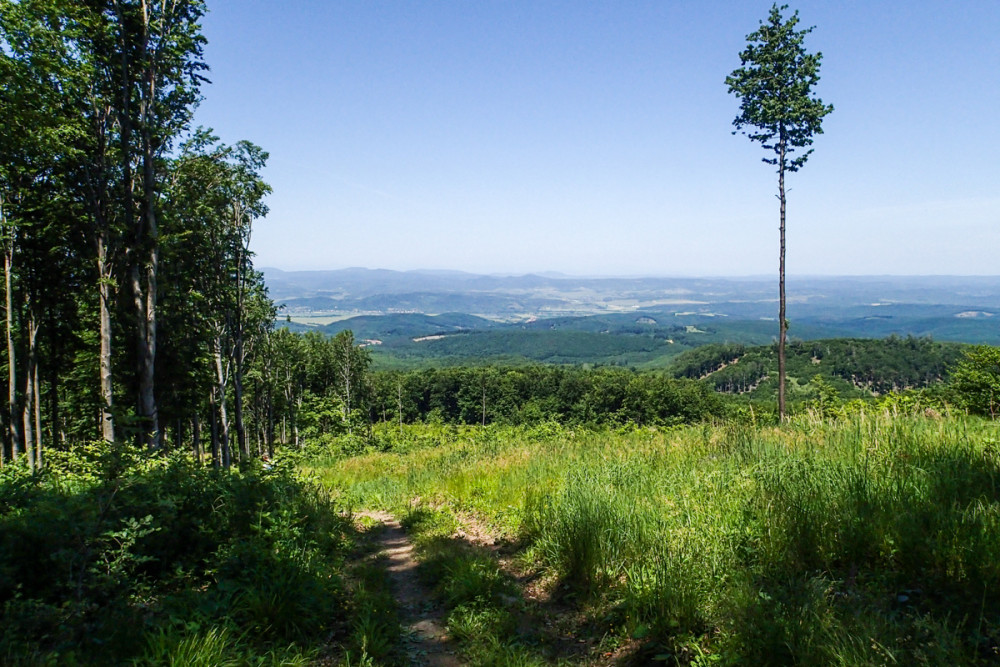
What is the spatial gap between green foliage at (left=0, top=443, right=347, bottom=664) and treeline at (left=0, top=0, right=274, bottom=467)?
3694mm

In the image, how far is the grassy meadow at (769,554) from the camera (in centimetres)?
258

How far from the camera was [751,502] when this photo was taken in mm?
4293

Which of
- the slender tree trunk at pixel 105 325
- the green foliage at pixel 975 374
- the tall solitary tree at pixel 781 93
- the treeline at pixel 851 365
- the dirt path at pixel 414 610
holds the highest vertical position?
the tall solitary tree at pixel 781 93

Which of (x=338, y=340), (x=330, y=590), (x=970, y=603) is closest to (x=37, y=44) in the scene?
(x=330, y=590)

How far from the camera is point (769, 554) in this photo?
3.52 m

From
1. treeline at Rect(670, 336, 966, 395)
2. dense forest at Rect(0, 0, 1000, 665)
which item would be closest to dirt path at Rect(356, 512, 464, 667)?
dense forest at Rect(0, 0, 1000, 665)

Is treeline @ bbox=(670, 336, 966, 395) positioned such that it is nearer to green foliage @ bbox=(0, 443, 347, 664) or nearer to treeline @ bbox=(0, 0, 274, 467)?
treeline @ bbox=(0, 0, 274, 467)

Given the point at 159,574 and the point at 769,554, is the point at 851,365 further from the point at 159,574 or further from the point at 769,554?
the point at 159,574

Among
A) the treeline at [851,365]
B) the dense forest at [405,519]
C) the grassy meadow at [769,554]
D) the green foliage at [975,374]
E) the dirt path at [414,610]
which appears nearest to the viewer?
the grassy meadow at [769,554]

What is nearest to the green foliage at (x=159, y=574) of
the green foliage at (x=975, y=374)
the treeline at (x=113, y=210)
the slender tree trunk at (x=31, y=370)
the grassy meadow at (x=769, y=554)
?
the grassy meadow at (x=769, y=554)

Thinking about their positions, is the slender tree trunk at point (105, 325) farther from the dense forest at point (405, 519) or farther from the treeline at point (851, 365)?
the treeline at point (851, 365)

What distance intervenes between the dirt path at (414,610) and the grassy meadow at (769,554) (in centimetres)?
17

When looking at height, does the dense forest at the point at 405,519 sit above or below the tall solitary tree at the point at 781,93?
below

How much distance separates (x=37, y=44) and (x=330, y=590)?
47.0ft
